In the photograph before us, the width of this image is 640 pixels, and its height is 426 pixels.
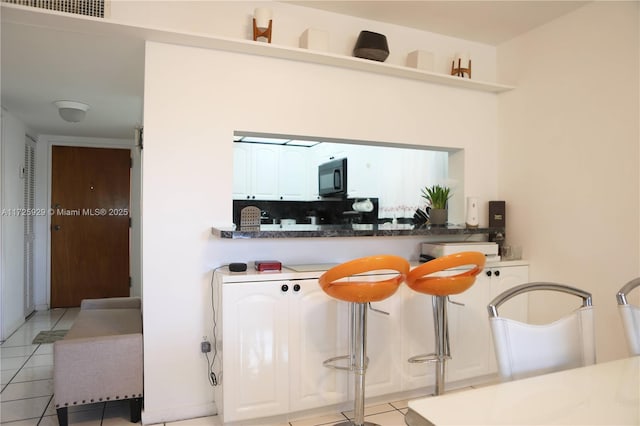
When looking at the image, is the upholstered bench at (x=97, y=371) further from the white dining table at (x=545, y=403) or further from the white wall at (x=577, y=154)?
the white wall at (x=577, y=154)

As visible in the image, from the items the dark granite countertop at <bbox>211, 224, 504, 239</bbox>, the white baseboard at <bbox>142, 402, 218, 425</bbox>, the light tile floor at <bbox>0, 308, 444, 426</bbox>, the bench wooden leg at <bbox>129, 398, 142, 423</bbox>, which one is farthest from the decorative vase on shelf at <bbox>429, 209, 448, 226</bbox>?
the bench wooden leg at <bbox>129, 398, 142, 423</bbox>

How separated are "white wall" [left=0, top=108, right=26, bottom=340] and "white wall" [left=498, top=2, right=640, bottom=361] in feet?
14.5

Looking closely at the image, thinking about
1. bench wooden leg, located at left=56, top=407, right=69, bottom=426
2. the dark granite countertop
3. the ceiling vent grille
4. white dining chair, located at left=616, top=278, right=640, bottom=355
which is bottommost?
bench wooden leg, located at left=56, top=407, right=69, bottom=426

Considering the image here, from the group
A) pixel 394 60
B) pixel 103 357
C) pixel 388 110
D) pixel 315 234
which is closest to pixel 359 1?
pixel 394 60

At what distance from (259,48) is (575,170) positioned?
2.21 meters

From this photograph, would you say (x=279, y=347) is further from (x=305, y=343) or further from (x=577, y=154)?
(x=577, y=154)

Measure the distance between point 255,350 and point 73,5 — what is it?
6.61ft

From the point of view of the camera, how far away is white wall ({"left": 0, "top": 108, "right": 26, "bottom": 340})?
3809mm

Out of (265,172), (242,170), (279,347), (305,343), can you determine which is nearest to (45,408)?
(279,347)

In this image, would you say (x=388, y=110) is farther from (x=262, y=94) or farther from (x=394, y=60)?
(x=262, y=94)

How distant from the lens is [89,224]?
210 inches

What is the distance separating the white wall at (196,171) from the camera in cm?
236

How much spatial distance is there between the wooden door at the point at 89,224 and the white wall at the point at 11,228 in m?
0.82

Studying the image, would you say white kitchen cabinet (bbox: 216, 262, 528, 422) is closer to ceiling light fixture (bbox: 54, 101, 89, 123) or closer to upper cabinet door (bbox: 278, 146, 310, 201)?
ceiling light fixture (bbox: 54, 101, 89, 123)
